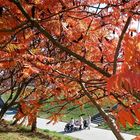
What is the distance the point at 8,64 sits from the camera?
6.12 metres

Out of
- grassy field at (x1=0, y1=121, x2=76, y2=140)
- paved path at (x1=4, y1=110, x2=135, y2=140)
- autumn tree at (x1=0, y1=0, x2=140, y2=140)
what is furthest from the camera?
paved path at (x1=4, y1=110, x2=135, y2=140)

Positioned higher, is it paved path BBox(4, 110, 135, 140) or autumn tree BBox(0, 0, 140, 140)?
paved path BBox(4, 110, 135, 140)

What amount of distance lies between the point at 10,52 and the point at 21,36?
25.1 inches

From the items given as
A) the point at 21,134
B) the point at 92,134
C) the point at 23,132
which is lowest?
the point at 21,134

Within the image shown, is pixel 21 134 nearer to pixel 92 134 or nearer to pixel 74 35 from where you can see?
pixel 92 134

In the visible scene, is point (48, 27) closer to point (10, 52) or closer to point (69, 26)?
point (69, 26)

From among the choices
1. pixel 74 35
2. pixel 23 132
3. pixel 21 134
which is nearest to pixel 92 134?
pixel 23 132

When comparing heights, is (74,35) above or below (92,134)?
below

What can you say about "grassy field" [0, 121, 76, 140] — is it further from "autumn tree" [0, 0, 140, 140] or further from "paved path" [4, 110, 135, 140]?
"autumn tree" [0, 0, 140, 140]

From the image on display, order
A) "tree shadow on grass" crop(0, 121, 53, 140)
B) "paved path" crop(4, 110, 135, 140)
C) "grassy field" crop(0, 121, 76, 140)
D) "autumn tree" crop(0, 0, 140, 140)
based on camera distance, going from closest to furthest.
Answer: "autumn tree" crop(0, 0, 140, 140) → "grassy field" crop(0, 121, 76, 140) → "tree shadow on grass" crop(0, 121, 53, 140) → "paved path" crop(4, 110, 135, 140)

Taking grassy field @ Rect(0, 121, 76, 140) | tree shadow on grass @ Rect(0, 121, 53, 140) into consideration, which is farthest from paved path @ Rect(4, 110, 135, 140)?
tree shadow on grass @ Rect(0, 121, 53, 140)

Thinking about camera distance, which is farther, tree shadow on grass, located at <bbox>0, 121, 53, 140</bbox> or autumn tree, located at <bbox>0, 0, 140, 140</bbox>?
tree shadow on grass, located at <bbox>0, 121, 53, 140</bbox>

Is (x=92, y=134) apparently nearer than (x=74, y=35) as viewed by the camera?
No

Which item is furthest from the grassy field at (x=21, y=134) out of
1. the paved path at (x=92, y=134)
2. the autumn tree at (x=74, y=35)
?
the autumn tree at (x=74, y=35)
